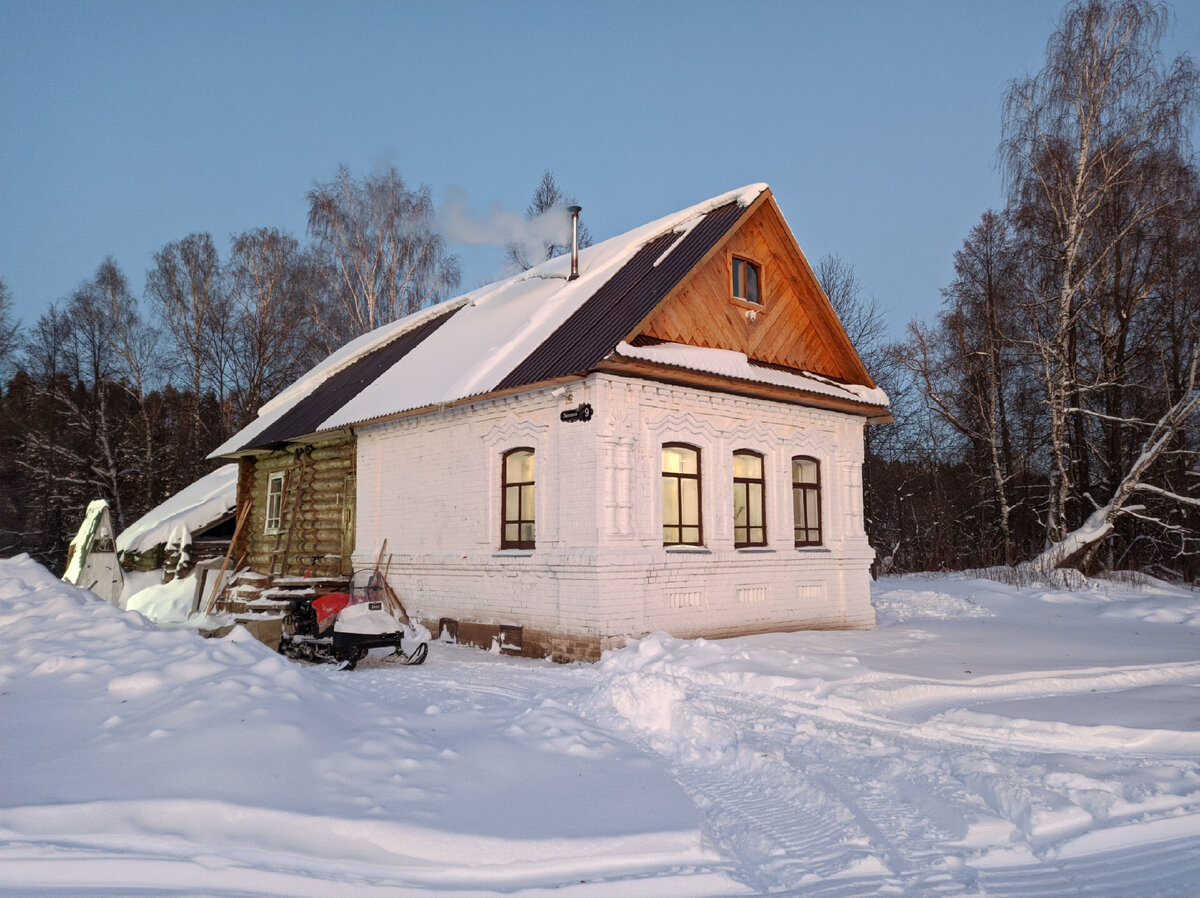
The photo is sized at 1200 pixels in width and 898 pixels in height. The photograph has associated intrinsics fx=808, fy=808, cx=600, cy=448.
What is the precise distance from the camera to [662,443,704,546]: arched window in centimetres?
1190

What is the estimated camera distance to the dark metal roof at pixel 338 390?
56.0 feet

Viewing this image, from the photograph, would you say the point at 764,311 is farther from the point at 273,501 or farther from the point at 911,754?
the point at 273,501

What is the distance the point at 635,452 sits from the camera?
11.3 metres

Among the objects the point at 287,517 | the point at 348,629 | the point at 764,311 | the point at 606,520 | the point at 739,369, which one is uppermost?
the point at 764,311

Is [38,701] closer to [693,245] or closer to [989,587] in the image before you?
[693,245]

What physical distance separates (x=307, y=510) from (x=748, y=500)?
32.1ft

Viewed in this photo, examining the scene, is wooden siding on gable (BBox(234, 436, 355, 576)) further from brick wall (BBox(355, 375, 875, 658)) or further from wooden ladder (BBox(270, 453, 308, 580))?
brick wall (BBox(355, 375, 875, 658))

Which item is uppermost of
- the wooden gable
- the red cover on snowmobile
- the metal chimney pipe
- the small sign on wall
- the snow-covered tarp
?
the metal chimney pipe

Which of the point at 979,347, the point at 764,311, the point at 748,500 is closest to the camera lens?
the point at 748,500

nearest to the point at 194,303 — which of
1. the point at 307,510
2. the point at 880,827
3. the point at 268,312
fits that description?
the point at 268,312

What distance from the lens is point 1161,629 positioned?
1323cm

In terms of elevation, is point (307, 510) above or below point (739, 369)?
below

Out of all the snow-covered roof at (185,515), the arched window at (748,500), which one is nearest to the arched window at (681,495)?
the arched window at (748,500)

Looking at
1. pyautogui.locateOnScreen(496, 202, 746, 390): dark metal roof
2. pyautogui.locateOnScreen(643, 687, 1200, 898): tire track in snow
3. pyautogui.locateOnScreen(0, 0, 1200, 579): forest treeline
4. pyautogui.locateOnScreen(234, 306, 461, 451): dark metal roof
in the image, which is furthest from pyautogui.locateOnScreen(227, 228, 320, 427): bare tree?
pyautogui.locateOnScreen(643, 687, 1200, 898): tire track in snow
